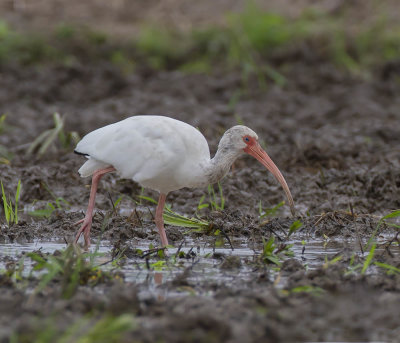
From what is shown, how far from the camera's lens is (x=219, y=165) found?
792 centimetres

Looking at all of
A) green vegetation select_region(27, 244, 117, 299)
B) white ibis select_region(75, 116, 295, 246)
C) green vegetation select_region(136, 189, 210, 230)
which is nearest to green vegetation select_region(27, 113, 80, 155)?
white ibis select_region(75, 116, 295, 246)

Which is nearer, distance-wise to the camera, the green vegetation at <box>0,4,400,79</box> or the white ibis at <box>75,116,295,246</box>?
the white ibis at <box>75,116,295,246</box>

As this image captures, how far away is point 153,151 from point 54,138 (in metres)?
4.06

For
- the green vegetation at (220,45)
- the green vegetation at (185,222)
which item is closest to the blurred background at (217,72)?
the green vegetation at (220,45)

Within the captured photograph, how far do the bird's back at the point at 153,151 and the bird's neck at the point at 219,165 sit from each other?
93 millimetres

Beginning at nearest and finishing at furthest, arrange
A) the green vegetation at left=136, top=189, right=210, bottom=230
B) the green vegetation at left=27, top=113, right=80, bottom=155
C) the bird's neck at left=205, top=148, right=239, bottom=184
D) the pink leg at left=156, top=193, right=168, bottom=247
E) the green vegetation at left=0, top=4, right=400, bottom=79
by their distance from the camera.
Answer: the bird's neck at left=205, top=148, right=239, bottom=184 < the pink leg at left=156, top=193, right=168, bottom=247 < the green vegetation at left=136, top=189, right=210, bottom=230 < the green vegetation at left=27, top=113, right=80, bottom=155 < the green vegetation at left=0, top=4, right=400, bottom=79

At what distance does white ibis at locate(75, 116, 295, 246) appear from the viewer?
7797 millimetres

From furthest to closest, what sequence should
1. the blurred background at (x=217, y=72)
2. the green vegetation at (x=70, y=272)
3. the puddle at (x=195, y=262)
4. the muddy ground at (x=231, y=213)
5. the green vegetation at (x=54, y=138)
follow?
the blurred background at (x=217, y=72)
the green vegetation at (x=54, y=138)
the puddle at (x=195, y=262)
the green vegetation at (x=70, y=272)
the muddy ground at (x=231, y=213)

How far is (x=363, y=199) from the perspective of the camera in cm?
1020

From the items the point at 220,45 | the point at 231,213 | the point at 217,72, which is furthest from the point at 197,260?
the point at 220,45

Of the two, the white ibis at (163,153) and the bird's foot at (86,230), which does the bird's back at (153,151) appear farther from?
the bird's foot at (86,230)

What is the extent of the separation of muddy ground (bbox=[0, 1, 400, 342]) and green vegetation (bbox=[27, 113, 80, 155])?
7.8 inches

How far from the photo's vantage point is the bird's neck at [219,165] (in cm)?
789

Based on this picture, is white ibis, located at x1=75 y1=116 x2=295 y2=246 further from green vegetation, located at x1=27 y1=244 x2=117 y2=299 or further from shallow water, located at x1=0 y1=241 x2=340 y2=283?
green vegetation, located at x1=27 y1=244 x2=117 y2=299
